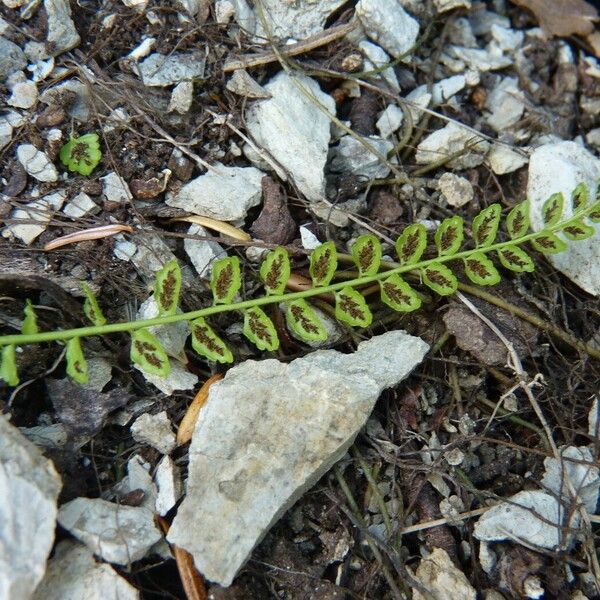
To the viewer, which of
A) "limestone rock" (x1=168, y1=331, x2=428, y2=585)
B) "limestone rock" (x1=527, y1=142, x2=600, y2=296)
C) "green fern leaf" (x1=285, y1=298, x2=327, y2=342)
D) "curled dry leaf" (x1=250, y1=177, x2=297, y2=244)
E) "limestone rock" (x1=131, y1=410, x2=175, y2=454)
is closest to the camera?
"limestone rock" (x1=168, y1=331, x2=428, y2=585)

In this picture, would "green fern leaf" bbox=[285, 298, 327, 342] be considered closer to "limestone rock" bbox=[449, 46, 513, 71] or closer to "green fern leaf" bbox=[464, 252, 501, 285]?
"green fern leaf" bbox=[464, 252, 501, 285]

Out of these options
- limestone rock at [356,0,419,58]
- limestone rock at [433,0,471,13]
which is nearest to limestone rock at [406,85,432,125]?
limestone rock at [356,0,419,58]

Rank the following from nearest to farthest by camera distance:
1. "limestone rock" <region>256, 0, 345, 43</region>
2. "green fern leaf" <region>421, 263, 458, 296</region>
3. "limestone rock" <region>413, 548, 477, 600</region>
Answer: "limestone rock" <region>413, 548, 477, 600</region> → "green fern leaf" <region>421, 263, 458, 296</region> → "limestone rock" <region>256, 0, 345, 43</region>

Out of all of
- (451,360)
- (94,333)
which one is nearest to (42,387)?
(94,333)

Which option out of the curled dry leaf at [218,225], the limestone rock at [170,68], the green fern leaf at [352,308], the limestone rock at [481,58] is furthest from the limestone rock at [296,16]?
the green fern leaf at [352,308]

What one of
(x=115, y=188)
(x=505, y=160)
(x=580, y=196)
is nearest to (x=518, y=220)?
(x=580, y=196)

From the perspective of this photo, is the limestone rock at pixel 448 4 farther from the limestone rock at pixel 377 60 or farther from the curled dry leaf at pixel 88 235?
the curled dry leaf at pixel 88 235

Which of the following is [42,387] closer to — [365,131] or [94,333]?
[94,333]
